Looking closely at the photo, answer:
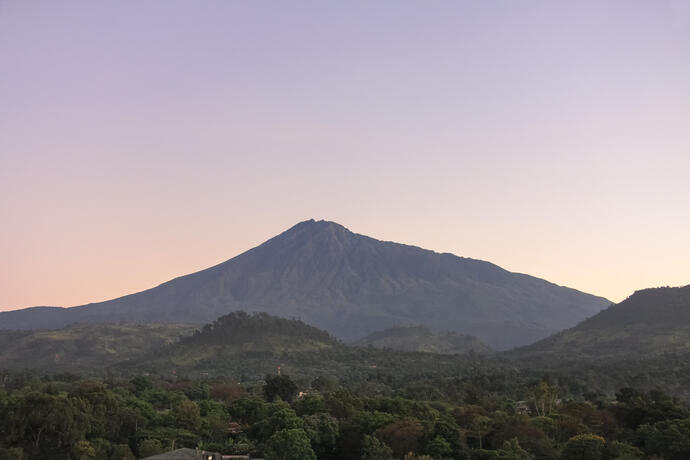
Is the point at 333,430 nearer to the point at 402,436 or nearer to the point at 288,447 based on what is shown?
the point at 288,447

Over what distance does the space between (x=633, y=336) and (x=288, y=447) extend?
5304 inches

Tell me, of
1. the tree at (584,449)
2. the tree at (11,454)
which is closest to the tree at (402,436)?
the tree at (584,449)

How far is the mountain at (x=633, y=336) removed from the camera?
14700cm

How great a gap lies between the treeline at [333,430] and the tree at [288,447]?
0.23ft

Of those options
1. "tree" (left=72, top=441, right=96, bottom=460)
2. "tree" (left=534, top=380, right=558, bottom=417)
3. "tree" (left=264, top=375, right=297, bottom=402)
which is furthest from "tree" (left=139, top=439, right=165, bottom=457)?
"tree" (left=534, top=380, right=558, bottom=417)

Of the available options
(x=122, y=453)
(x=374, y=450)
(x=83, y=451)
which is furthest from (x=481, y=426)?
(x=83, y=451)

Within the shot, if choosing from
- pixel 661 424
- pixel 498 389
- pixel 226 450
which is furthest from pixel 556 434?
pixel 498 389

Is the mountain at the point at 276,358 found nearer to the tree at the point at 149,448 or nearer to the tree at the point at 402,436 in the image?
the tree at the point at 402,436

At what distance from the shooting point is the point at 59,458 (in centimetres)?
5241

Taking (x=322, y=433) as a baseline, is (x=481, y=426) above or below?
below

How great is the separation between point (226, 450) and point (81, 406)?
478 inches

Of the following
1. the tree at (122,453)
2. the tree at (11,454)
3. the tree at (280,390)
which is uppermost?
the tree at (280,390)

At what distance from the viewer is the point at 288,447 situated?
5116cm

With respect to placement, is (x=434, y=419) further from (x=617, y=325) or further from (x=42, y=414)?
(x=617, y=325)
